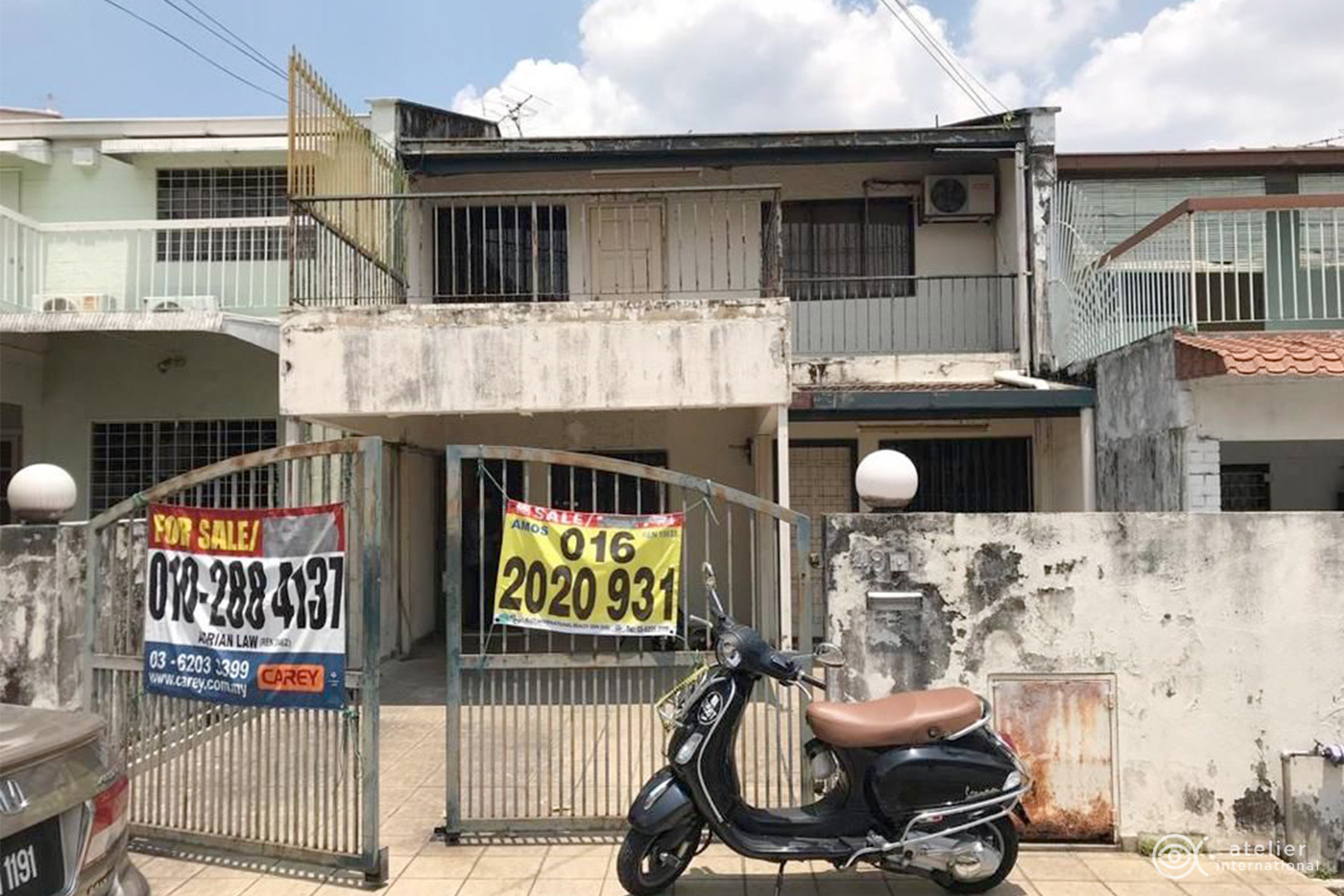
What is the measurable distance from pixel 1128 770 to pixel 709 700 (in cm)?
232

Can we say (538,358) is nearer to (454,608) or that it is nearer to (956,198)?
(454,608)

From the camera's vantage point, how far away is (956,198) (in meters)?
11.0

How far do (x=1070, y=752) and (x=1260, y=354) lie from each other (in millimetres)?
3501

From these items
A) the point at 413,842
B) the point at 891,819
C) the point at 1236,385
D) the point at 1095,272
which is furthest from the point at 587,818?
the point at 1095,272

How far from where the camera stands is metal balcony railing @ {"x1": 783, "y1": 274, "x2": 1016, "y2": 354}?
36.6 feet

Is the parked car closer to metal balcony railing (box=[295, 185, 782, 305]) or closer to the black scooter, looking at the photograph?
the black scooter

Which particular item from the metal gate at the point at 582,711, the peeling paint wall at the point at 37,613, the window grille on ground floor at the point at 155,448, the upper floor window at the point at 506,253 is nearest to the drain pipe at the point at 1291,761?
the metal gate at the point at 582,711

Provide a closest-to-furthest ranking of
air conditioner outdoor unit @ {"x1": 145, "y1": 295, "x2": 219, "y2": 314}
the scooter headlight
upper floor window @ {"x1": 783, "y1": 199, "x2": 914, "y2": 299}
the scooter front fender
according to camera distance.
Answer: the scooter front fender < the scooter headlight < air conditioner outdoor unit @ {"x1": 145, "y1": 295, "x2": 219, "y2": 314} < upper floor window @ {"x1": 783, "y1": 199, "x2": 914, "y2": 299}

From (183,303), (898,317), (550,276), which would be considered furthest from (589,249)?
(183,303)

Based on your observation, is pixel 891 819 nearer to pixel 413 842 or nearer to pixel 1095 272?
pixel 413 842

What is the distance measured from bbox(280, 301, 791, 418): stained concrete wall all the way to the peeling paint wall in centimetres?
260

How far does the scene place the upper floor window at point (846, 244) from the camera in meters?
11.4

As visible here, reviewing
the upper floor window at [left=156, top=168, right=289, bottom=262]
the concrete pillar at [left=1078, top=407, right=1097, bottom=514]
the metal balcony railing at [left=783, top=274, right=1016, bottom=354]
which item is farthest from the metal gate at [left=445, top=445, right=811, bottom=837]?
the upper floor window at [left=156, top=168, right=289, bottom=262]

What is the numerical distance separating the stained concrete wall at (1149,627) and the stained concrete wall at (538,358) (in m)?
3.28
